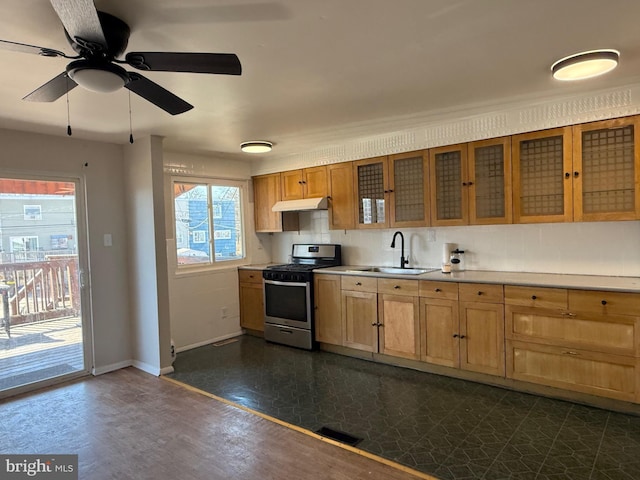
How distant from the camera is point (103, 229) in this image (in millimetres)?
4090

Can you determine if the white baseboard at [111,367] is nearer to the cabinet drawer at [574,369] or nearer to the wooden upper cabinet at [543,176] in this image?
the cabinet drawer at [574,369]

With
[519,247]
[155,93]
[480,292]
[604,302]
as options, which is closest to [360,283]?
[480,292]

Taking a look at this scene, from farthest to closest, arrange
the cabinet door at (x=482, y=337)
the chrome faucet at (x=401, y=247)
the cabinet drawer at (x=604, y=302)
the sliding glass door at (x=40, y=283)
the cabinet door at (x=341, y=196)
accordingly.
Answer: the cabinet door at (x=341, y=196), the chrome faucet at (x=401, y=247), the sliding glass door at (x=40, y=283), the cabinet door at (x=482, y=337), the cabinet drawer at (x=604, y=302)

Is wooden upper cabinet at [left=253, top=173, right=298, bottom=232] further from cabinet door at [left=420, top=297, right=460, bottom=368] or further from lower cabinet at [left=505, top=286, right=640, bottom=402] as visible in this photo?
lower cabinet at [left=505, top=286, right=640, bottom=402]

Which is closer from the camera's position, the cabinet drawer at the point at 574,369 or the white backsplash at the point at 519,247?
the cabinet drawer at the point at 574,369

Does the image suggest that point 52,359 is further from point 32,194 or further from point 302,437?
point 302,437

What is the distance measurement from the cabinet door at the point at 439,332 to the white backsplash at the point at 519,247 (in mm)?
663

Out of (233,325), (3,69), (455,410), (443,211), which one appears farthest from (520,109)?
(233,325)

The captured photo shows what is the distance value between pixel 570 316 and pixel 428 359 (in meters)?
1.24

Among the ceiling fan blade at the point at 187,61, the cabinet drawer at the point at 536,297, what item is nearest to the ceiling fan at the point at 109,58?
the ceiling fan blade at the point at 187,61

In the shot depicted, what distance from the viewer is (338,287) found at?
4.32 m

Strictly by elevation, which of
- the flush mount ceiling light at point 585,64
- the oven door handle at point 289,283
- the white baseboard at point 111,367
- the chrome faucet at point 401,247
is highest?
the flush mount ceiling light at point 585,64

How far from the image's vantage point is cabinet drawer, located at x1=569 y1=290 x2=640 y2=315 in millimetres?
2740

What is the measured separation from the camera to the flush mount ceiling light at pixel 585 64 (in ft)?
7.41
